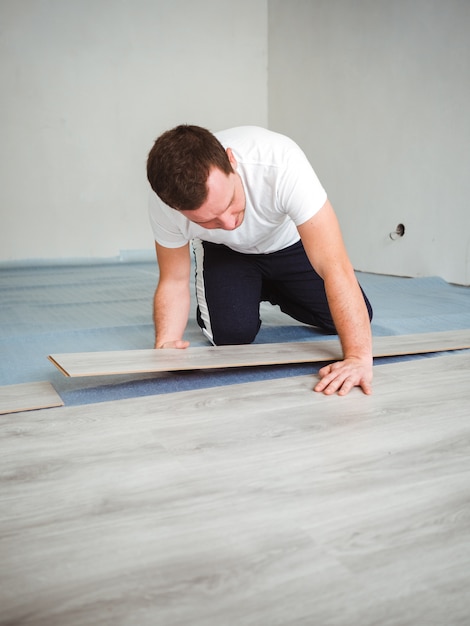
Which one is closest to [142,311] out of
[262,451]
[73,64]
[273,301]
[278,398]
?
[273,301]

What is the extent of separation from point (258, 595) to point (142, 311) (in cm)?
254

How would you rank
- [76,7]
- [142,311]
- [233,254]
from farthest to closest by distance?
[76,7] → [142,311] → [233,254]

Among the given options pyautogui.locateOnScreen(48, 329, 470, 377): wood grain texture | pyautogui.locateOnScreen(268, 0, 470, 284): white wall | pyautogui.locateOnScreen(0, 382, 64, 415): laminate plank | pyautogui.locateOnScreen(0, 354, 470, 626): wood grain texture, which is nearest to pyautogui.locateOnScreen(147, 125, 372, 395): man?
pyautogui.locateOnScreen(48, 329, 470, 377): wood grain texture

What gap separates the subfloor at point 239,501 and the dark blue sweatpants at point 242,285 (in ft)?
1.12

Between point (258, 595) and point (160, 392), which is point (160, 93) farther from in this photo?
point (258, 595)

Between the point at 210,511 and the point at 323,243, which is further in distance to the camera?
the point at 323,243

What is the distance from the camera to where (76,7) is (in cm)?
547

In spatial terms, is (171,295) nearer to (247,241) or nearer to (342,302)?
(247,241)

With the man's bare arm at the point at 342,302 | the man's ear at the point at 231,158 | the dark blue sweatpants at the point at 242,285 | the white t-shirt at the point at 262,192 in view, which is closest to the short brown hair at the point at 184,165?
the man's ear at the point at 231,158

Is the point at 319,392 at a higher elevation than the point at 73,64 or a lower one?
lower

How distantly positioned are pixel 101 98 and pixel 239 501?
17.3ft

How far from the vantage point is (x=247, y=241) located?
223 cm

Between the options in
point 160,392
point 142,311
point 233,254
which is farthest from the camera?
point 142,311

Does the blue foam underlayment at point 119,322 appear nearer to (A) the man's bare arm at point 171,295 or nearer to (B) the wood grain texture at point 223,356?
(B) the wood grain texture at point 223,356
